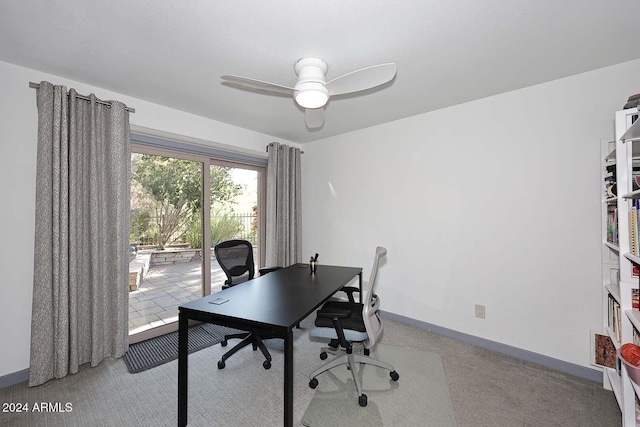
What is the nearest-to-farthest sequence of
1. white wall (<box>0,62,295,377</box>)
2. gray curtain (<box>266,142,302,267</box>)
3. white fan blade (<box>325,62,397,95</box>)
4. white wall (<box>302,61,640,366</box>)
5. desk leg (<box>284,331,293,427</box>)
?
desk leg (<box>284,331,293,427</box>) < white fan blade (<box>325,62,397,95</box>) < white wall (<box>0,62,295,377</box>) < white wall (<box>302,61,640,366</box>) < gray curtain (<box>266,142,302,267</box>)

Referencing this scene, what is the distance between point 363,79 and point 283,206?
2.44 metres

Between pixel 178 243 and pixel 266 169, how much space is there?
1.60m

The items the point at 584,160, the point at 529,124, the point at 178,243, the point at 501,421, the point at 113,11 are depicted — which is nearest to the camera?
the point at 113,11

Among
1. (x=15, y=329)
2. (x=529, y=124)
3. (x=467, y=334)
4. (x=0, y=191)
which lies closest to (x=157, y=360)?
(x=15, y=329)

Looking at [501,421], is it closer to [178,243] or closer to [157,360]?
[157,360]

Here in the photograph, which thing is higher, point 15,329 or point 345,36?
point 345,36

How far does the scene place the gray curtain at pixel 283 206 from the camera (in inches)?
148

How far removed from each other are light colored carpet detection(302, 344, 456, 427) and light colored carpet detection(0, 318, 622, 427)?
2 centimetres

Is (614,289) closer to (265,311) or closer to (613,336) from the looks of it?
(613,336)

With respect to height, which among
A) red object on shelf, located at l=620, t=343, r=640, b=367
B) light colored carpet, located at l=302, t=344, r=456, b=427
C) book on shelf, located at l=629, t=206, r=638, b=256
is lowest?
light colored carpet, located at l=302, t=344, r=456, b=427

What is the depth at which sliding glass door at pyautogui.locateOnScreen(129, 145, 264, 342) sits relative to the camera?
9.08 ft

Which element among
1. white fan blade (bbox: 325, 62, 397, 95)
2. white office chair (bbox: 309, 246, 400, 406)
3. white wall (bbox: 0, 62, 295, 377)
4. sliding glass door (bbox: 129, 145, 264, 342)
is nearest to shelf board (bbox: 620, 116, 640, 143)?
white fan blade (bbox: 325, 62, 397, 95)

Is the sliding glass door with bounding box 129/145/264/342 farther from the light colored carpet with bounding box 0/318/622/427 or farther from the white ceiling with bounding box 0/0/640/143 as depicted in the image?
the white ceiling with bounding box 0/0/640/143

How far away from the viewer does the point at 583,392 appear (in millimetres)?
1922
